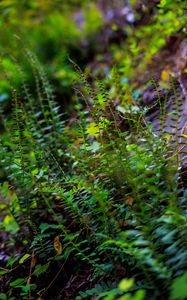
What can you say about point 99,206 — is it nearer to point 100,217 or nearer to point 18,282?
point 100,217

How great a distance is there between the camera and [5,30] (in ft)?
14.1

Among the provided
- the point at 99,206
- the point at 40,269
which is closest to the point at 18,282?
the point at 40,269

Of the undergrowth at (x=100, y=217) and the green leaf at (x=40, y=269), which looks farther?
the green leaf at (x=40, y=269)

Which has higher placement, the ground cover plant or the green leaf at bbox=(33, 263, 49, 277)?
the ground cover plant

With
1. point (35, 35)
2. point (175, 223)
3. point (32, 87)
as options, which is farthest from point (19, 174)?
point (35, 35)

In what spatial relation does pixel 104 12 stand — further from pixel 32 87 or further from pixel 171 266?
pixel 171 266

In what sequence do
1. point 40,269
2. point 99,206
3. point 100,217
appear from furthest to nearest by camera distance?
point 40,269 < point 99,206 < point 100,217

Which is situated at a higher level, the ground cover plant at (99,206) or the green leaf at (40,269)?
the ground cover plant at (99,206)

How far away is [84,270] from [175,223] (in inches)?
28.5

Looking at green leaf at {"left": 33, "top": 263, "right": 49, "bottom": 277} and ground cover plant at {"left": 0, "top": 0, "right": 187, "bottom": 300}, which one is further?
green leaf at {"left": 33, "top": 263, "right": 49, "bottom": 277}

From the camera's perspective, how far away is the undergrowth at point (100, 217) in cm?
141

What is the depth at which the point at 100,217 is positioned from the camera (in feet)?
5.29

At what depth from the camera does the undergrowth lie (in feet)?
4.63

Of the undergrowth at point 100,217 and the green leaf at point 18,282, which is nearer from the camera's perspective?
the undergrowth at point 100,217
